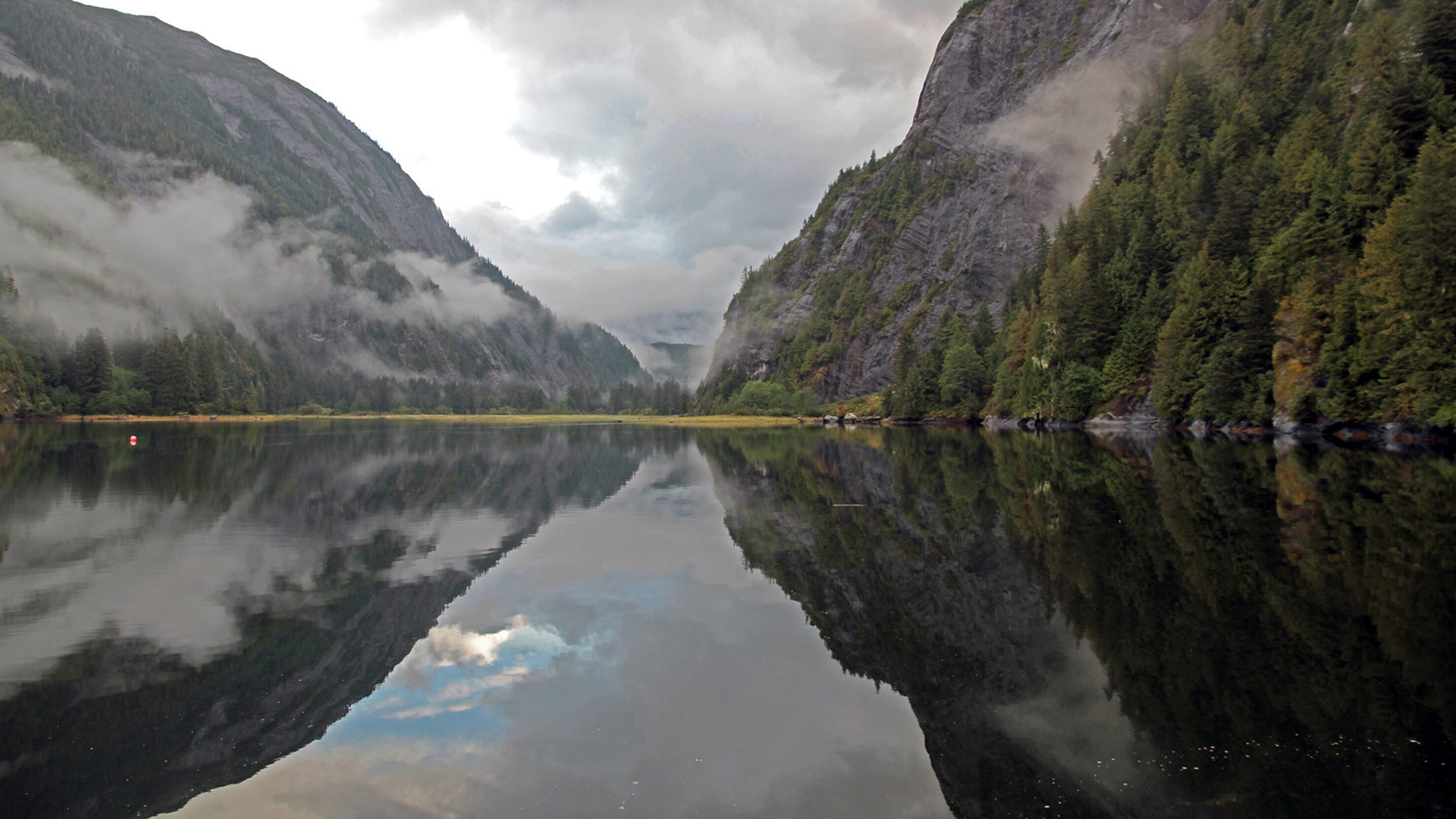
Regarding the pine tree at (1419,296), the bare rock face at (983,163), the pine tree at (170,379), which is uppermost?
the bare rock face at (983,163)

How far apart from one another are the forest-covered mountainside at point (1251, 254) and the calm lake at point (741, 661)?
2738 centimetres

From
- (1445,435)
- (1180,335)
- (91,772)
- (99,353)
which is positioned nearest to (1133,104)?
(1180,335)

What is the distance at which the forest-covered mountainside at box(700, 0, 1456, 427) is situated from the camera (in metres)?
40.5

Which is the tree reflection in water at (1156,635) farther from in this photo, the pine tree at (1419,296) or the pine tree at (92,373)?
the pine tree at (92,373)

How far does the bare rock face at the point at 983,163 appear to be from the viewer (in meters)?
132

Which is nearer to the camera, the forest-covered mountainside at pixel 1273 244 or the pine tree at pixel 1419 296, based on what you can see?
the pine tree at pixel 1419 296

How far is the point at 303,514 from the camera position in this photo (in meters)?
21.7

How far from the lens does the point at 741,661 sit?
32.4ft

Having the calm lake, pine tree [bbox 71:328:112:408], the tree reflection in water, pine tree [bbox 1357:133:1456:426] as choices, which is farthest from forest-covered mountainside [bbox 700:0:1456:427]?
pine tree [bbox 71:328:112:408]

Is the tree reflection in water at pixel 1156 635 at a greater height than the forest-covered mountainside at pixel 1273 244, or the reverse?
the forest-covered mountainside at pixel 1273 244

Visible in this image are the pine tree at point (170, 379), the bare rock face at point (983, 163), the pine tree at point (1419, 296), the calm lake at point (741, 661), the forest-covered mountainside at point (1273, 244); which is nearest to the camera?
the calm lake at point (741, 661)

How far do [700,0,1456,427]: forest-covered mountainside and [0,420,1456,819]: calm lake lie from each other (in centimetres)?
2738

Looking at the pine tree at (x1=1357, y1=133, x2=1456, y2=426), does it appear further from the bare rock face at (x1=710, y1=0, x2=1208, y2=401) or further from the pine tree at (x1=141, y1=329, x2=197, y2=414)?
the pine tree at (x1=141, y1=329, x2=197, y2=414)

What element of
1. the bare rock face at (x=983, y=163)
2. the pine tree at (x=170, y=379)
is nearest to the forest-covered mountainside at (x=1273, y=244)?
the bare rock face at (x=983, y=163)
